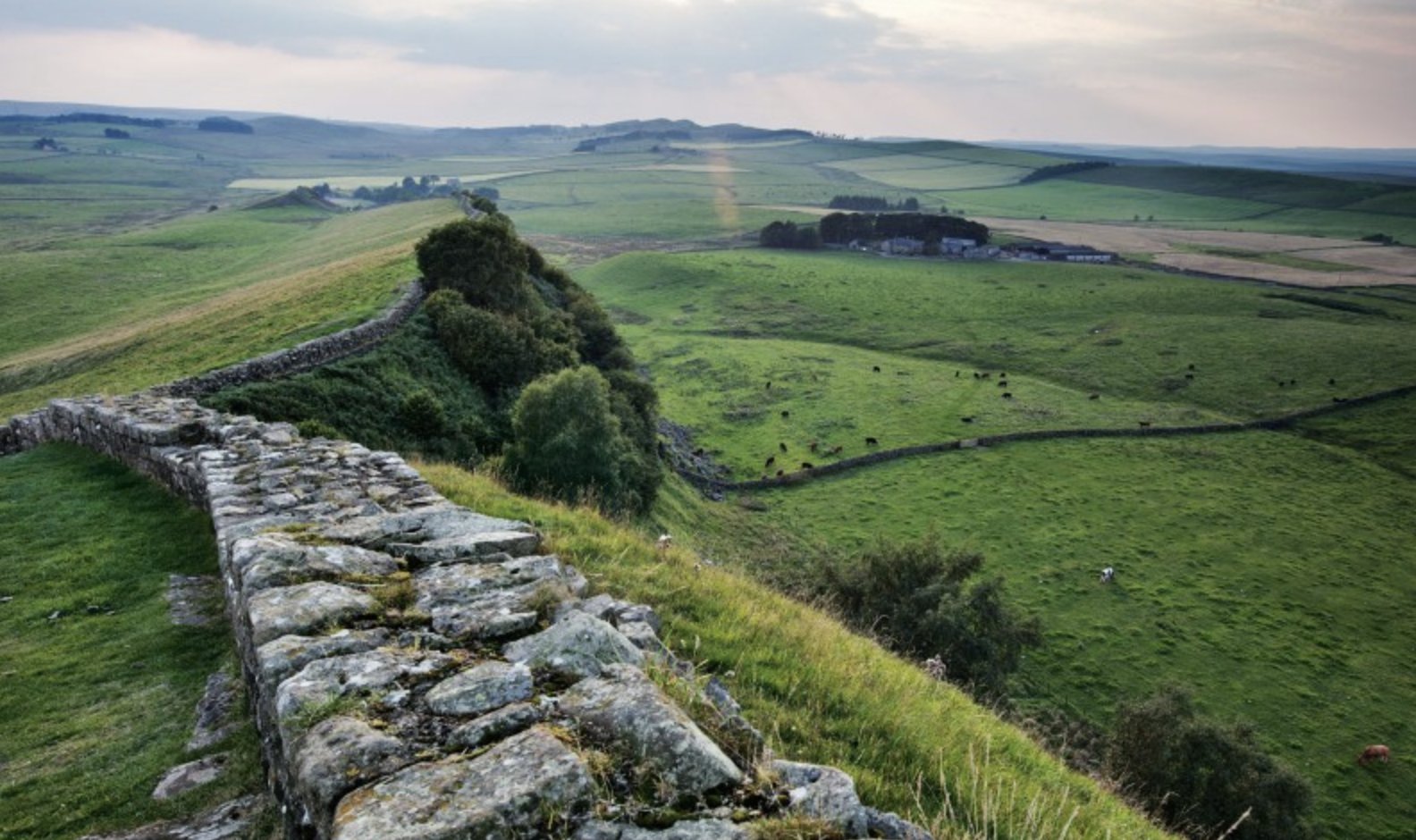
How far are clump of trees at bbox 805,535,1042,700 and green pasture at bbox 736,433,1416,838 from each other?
200 inches

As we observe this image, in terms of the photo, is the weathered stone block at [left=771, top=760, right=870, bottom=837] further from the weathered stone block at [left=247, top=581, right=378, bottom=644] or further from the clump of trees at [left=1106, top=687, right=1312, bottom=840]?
the clump of trees at [left=1106, top=687, right=1312, bottom=840]

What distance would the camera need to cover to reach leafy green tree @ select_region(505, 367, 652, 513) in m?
28.9

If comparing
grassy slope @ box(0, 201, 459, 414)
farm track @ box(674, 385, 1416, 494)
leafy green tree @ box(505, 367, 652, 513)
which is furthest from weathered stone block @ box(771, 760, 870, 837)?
farm track @ box(674, 385, 1416, 494)

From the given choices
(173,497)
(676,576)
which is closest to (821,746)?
(676,576)

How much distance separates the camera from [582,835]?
15.1ft

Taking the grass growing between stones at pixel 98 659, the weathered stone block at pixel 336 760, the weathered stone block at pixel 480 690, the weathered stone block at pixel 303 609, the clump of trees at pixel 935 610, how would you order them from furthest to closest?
the clump of trees at pixel 935 610 → the grass growing between stones at pixel 98 659 → the weathered stone block at pixel 303 609 → the weathered stone block at pixel 480 690 → the weathered stone block at pixel 336 760

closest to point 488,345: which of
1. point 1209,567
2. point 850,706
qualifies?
point 850,706

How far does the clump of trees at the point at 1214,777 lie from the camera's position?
2395 centimetres

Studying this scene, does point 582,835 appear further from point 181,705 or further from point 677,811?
point 181,705

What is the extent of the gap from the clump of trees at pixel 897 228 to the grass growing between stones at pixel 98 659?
161 meters

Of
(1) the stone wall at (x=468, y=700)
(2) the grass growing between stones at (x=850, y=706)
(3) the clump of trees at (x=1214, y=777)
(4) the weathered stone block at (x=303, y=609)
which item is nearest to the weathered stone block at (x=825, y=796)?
(1) the stone wall at (x=468, y=700)

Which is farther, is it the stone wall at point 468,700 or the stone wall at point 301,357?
the stone wall at point 301,357

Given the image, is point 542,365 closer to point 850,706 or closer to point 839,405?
point 850,706

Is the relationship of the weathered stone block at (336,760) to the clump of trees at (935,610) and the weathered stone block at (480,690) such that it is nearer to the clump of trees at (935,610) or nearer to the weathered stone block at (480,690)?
the weathered stone block at (480,690)
